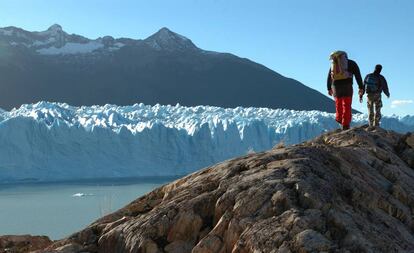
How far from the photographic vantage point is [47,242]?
3.97 meters

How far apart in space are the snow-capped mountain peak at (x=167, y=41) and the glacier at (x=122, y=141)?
67611 millimetres

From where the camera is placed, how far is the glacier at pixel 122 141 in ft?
121

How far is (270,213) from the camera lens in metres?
2.70

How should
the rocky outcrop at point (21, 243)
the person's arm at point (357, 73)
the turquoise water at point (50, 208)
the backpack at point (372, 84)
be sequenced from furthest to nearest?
the turquoise water at point (50, 208), the backpack at point (372, 84), the person's arm at point (357, 73), the rocky outcrop at point (21, 243)

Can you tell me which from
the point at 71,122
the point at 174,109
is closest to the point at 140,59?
the point at 174,109

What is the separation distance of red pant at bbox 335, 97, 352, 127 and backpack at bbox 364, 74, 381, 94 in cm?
138

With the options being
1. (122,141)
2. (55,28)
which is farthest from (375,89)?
(55,28)

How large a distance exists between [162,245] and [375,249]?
1082 mm

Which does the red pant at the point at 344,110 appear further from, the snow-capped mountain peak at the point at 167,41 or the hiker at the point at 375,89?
the snow-capped mountain peak at the point at 167,41

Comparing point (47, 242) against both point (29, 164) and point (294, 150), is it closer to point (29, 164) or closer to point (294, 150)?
point (294, 150)

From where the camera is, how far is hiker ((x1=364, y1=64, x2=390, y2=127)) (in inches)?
291

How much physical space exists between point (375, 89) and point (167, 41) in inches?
4209

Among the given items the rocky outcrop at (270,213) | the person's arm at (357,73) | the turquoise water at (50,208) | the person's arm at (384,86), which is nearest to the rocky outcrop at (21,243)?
the rocky outcrop at (270,213)

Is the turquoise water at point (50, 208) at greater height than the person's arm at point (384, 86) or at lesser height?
lesser
